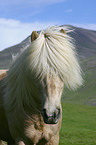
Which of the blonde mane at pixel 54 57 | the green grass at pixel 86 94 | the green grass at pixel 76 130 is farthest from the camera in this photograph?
the green grass at pixel 86 94

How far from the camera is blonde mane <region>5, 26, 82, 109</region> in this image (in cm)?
441

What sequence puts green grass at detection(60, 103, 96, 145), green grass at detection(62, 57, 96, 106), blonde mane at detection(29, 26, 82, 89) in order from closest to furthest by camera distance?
blonde mane at detection(29, 26, 82, 89)
green grass at detection(60, 103, 96, 145)
green grass at detection(62, 57, 96, 106)

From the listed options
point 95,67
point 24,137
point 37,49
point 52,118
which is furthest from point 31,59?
point 95,67

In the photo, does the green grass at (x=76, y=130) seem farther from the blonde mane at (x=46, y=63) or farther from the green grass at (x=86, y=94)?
the green grass at (x=86, y=94)

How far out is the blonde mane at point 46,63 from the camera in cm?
441

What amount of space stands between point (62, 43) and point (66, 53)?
211mm

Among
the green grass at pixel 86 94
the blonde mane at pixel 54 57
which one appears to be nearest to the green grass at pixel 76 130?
the blonde mane at pixel 54 57

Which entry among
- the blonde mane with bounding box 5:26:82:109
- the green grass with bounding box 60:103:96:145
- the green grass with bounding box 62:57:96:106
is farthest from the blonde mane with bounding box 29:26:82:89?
the green grass with bounding box 62:57:96:106

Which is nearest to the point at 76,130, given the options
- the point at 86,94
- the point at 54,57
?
the point at 54,57

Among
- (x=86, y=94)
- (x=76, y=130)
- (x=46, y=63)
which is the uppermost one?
(x=46, y=63)

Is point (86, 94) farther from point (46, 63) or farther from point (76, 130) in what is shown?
point (46, 63)

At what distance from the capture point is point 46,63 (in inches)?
173

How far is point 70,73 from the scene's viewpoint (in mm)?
4582

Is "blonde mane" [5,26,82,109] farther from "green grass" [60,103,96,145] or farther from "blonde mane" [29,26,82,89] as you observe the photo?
"green grass" [60,103,96,145]
